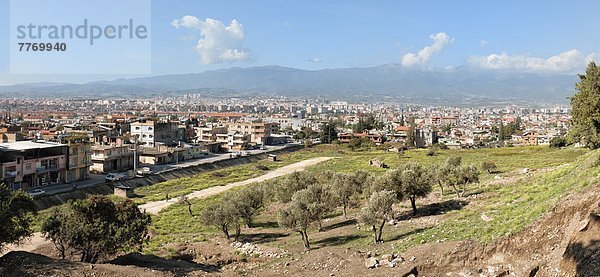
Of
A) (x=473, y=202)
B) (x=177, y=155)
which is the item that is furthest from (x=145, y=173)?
(x=473, y=202)

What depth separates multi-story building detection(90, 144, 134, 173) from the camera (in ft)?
225

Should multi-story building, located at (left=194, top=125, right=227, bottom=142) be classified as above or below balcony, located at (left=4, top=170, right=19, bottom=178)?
below

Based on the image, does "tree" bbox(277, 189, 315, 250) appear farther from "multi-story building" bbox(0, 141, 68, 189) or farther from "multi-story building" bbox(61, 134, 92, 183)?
"multi-story building" bbox(61, 134, 92, 183)

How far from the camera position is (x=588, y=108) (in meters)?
36.4

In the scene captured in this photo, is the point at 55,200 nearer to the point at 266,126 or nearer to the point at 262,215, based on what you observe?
the point at 262,215

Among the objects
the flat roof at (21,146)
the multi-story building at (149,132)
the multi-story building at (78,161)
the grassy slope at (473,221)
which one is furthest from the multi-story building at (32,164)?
the multi-story building at (149,132)

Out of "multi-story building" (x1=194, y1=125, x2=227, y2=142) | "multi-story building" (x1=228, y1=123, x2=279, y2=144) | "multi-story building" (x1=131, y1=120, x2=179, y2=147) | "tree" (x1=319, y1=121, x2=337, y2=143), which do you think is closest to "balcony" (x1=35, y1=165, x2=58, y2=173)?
"multi-story building" (x1=131, y1=120, x2=179, y2=147)

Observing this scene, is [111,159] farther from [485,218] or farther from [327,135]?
[327,135]

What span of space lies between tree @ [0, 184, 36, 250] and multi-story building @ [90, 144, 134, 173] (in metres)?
49.4

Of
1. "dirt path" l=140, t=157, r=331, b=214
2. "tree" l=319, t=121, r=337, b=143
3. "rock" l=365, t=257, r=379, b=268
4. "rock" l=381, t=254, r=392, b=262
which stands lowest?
"dirt path" l=140, t=157, r=331, b=214

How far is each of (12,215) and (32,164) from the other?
3768 cm

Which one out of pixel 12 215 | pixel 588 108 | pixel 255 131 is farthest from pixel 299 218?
pixel 255 131

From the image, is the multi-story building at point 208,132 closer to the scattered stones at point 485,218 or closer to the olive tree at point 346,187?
the olive tree at point 346,187

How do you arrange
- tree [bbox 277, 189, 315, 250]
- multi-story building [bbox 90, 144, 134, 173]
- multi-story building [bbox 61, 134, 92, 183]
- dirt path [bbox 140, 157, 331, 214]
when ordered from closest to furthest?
tree [bbox 277, 189, 315, 250]
dirt path [bbox 140, 157, 331, 214]
multi-story building [bbox 61, 134, 92, 183]
multi-story building [bbox 90, 144, 134, 173]
